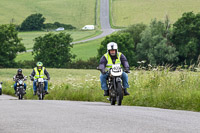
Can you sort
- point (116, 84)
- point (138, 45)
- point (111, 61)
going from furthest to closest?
point (138, 45) → point (111, 61) → point (116, 84)

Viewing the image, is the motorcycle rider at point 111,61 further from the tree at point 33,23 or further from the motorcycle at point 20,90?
the tree at point 33,23

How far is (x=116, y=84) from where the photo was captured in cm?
1312

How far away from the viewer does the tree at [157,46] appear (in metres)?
83.6

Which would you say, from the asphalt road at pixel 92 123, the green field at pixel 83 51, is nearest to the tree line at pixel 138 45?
the green field at pixel 83 51

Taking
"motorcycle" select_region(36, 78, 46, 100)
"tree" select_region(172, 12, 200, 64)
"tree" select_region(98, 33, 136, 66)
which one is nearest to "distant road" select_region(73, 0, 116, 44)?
"tree" select_region(98, 33, 136, 66)

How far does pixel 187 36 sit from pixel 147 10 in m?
52.0

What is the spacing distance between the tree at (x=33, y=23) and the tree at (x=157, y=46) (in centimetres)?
5435

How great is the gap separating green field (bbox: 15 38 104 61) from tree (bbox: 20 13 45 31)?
2841cm

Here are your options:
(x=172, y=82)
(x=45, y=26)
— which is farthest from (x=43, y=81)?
(x=45, y=26)

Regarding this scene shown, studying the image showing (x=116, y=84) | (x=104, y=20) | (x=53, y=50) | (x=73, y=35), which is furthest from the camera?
(x=104, y=20)

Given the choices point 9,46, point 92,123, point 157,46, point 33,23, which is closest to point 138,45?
point 157,46

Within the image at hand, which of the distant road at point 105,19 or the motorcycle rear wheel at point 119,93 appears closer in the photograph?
the motorcycle rear wheel at point 119,93

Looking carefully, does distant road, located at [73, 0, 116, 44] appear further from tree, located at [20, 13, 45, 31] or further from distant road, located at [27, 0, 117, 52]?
tree, located at [20, 13, 45, 31]

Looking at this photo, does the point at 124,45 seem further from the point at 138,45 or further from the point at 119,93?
the point at 119,93
